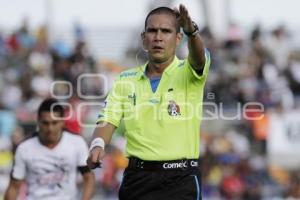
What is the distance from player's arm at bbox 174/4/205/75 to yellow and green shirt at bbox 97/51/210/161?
0.22 feet

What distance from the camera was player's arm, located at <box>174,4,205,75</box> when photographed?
21.2ft

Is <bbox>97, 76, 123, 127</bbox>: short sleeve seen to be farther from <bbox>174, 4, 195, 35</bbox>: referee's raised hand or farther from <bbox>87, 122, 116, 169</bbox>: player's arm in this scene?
<bbox>174, 4, 195, 35</bbox>: referee's raised hand

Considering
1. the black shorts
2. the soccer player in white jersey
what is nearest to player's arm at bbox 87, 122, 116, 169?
the black shorts

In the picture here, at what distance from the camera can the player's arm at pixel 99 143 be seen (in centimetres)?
636

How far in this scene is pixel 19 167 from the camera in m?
9.30

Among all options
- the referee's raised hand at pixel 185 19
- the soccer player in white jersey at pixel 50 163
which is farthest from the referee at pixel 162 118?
the soccer player in white jersey at pixel 50 163

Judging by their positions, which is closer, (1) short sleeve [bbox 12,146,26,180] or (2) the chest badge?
(2) the chest badge

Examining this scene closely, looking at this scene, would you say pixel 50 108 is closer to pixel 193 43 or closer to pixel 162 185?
pixel 162 185

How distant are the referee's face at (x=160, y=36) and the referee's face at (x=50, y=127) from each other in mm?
2538

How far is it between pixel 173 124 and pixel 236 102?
1244 cm

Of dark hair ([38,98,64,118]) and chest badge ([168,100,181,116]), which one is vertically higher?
dark hair ([38,98,64,118])

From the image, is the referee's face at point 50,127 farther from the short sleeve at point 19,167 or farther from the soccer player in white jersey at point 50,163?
the short sleeve at point 19,167

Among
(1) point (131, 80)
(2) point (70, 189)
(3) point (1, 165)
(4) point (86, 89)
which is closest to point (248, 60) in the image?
(4) point (86, 89)

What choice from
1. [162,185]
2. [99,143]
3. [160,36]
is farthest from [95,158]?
[160,36]
